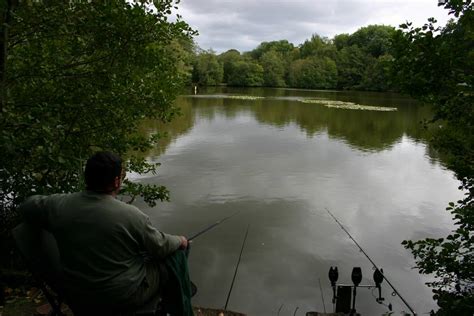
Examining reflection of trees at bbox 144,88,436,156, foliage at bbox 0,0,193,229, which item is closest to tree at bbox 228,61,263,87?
reflection of trees at bbox 144,88,436,156

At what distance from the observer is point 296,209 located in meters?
12.8

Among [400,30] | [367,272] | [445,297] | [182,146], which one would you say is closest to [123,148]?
[400,30]

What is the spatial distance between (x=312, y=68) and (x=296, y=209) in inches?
3687

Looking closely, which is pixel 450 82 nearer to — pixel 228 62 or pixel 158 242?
pixel 158 242

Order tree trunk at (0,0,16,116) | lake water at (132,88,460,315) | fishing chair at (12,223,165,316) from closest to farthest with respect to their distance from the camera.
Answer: fishing chair at (12,223,165,316) → tree trunk at (0,0,16,116) → lake water at (132,88,460,315)

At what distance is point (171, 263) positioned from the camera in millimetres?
2398

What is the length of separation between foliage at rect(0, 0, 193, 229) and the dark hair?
80.1 inches

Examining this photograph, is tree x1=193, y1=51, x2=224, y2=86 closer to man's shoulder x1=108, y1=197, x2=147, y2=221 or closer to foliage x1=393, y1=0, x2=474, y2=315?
foliage x1=393, y1=0, x2=474, y2=315

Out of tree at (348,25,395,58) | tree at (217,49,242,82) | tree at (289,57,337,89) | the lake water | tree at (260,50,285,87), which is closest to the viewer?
the lake water

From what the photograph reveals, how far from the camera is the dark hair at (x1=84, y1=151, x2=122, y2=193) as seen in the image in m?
2.21

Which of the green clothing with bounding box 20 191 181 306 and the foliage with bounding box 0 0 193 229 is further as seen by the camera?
the foliage with bounding box 0 0 193 229

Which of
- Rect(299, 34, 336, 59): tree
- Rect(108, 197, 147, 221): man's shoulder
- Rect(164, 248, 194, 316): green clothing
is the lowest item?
Rect(164, 248, 194, 316): green clothing

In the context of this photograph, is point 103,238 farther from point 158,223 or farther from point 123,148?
point 158,223

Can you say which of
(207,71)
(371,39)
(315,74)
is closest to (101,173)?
(207,71)
